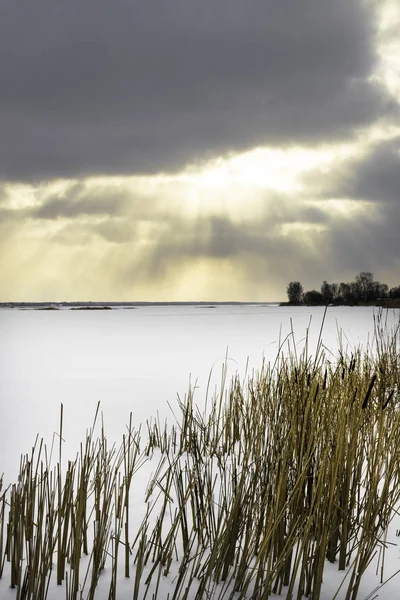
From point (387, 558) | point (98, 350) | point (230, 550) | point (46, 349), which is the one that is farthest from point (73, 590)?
point (46, 349)

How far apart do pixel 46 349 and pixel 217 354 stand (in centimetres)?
476

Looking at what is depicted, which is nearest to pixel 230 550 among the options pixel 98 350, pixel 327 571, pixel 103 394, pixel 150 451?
pixel 327 571

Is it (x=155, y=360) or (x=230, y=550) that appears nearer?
(x=230, y=550)

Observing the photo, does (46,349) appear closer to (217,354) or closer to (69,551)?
(217,354)

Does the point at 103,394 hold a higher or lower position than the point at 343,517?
lower

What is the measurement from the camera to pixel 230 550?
1882 mm

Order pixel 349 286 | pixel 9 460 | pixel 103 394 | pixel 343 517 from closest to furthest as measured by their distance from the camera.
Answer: pixel 343 517
pixel 9 460
pixel 103 394
pixel 349 286

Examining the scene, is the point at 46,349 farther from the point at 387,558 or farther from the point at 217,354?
the point at 387,558

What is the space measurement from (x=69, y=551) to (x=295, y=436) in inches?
39.4

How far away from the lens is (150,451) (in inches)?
150

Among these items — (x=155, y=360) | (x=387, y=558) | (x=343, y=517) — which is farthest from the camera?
(x=155, y=360)

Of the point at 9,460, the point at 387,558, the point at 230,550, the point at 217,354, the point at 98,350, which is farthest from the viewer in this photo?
the point at 98,350

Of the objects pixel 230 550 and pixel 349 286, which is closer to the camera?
pixel 230 550

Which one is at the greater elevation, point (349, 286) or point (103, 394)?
point (349, 286)
